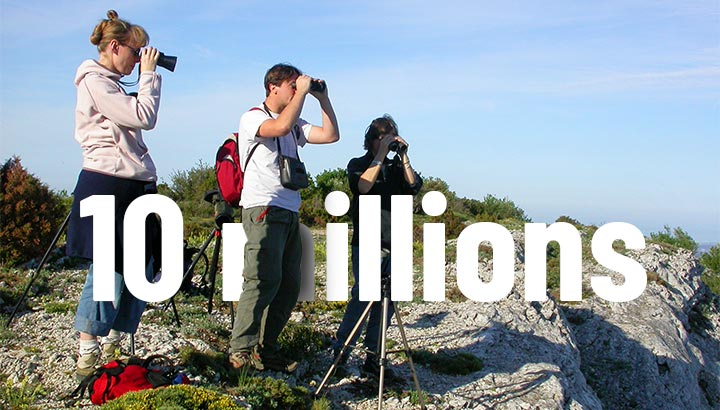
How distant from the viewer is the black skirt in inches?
191

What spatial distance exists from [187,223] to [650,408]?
857cm

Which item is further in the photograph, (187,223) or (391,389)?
(187,223)

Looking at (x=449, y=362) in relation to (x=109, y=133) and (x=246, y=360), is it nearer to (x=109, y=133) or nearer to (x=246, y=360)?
(x=246, y=360)

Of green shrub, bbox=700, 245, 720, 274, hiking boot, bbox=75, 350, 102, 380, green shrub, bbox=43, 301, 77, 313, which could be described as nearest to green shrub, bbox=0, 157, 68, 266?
green shrub, bbox=43, 301, 77, 313

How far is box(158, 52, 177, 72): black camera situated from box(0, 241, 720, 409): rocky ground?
2158 millimetres

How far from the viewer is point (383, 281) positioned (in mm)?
5742

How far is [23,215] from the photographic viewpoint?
414 inches

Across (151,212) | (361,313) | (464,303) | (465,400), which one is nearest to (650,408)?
(464,303)

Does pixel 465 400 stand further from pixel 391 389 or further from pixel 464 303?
pixel 464 303

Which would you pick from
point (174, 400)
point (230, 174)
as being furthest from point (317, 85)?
point (174, 400)

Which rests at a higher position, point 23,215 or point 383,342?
point 23,215

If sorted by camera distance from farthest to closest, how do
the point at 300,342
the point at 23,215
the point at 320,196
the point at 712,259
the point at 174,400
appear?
the point at 712,259 → the point at 320,196 → the point at 23,215 → the point at 300,342 → the point at 174,400

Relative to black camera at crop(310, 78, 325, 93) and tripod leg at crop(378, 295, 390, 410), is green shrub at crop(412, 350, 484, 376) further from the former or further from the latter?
black camera at crop(310, 78, 325, 93)

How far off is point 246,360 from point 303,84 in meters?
1.97
